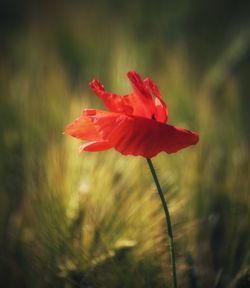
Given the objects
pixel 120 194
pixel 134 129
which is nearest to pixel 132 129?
pixel 134 129

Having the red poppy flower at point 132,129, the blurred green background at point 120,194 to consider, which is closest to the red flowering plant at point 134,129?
the red poppy flower at point 132,129

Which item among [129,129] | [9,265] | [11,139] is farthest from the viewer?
[11,139]

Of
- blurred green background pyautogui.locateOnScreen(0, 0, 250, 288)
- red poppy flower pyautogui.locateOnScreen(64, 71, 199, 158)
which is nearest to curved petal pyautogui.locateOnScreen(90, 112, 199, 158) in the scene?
red poppy flower pyautogui.locateOnScreen(64, 71, 199, 158)

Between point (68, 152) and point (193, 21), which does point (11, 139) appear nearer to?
point (68, 152)

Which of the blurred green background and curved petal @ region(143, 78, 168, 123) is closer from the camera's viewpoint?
curved petal @ region(143, 78, 168, 123)

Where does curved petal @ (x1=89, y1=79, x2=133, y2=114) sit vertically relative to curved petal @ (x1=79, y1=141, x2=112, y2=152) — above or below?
above

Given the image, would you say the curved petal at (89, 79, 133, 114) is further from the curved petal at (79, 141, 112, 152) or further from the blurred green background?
the blurred green background

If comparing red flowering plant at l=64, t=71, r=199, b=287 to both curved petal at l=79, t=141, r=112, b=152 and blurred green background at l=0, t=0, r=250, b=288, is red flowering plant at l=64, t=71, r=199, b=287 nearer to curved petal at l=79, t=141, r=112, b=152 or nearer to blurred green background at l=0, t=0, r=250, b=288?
curved petal at l=79, t=141, r=112, b=152

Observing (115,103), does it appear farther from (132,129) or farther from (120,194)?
(120,194)

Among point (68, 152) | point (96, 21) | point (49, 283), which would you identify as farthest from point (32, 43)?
point (49, 283)
